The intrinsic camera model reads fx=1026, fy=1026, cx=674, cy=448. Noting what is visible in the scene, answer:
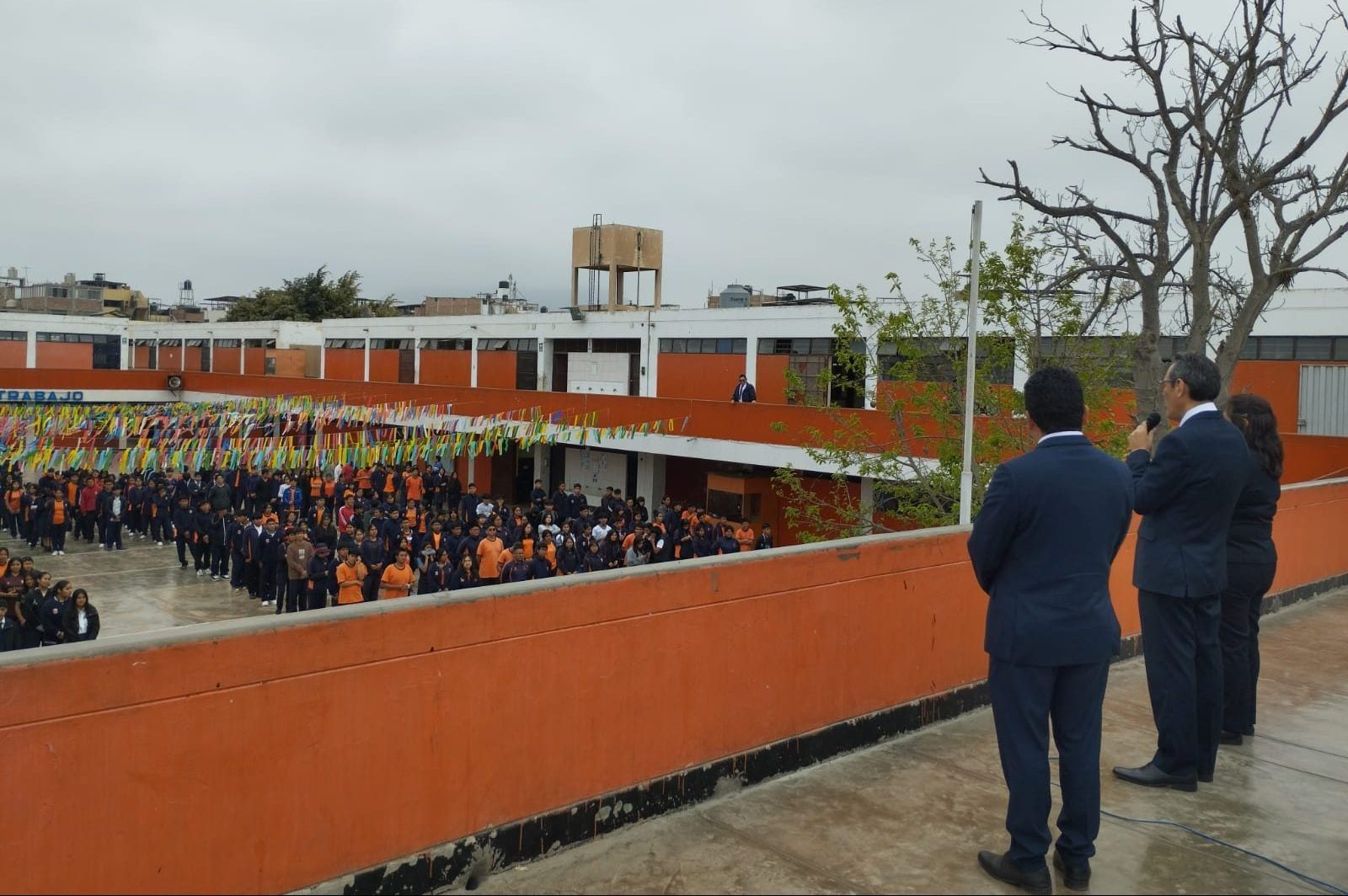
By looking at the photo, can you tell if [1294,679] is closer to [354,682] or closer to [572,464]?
[354,682]

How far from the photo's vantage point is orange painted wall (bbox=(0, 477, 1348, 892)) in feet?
9.52

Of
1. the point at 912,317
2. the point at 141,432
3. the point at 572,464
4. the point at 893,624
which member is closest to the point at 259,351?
the point at 141,432

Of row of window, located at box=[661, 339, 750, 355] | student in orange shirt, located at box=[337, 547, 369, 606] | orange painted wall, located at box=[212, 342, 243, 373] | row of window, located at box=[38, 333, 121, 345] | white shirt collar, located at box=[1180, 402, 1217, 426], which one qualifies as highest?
row of window, located at box=[38, 333, 121, 345]

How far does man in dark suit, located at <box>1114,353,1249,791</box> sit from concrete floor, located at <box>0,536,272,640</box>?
15.3 metres

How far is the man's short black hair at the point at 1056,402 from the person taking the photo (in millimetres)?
3602

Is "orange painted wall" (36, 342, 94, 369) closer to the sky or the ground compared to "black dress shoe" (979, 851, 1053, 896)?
closer to the sky

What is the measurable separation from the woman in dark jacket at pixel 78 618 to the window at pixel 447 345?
27.1 meters

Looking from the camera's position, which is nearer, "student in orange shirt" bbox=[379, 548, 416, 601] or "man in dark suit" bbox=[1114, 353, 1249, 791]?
"man in dark suit" bbox=[1114, 353, 1249, 791]

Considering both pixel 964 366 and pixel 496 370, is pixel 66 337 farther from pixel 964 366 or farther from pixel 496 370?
pixel 964 366

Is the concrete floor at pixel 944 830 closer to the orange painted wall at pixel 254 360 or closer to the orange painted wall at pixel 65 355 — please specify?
the orange painted wall at pixel 254 360

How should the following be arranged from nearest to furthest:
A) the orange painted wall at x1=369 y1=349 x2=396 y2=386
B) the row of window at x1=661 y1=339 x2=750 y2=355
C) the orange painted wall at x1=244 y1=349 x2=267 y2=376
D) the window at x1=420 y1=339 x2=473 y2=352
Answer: the row of window at x1=661 y1=339 x2=750 y2=355 → the window at x1=420 y1=339 x2=473 y2=352 → the orange painted wall at x1=369 y1=349 x2=396 y2=386 → the orange painted wall at x1=244 y1=349 x2=267 y2=376

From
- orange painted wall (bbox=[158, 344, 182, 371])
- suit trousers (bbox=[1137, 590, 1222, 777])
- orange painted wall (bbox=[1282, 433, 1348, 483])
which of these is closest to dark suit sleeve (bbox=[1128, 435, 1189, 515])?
suit trousers (bbox=[1137, 590, 1222, 777])

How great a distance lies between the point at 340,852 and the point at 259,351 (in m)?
51.5

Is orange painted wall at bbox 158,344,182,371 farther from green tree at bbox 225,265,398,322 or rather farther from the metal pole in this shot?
the metal pole
